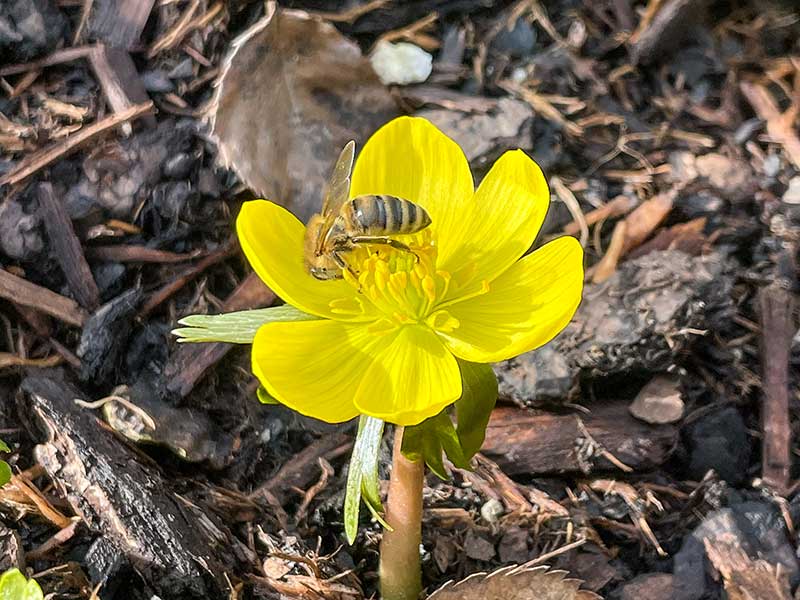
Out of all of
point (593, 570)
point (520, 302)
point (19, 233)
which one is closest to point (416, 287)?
point (520, 302)

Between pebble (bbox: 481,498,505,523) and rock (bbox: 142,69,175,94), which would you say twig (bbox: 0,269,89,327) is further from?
pebble (bbox: 481,498,505,523)

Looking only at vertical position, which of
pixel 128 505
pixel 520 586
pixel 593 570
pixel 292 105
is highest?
pixel 292 105

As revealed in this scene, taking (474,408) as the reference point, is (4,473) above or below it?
below

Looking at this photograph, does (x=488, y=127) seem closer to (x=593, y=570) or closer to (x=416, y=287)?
(x=416, y=287)

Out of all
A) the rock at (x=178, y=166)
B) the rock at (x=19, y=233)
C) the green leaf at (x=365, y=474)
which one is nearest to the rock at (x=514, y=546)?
the green leaf at (x=365, y=474)

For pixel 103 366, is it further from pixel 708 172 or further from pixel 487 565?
pixel 708 172
